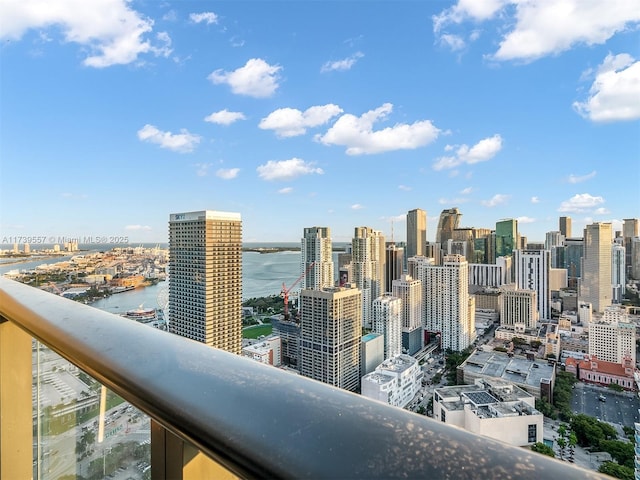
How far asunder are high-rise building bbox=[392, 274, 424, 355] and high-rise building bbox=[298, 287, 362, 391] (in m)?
2.54

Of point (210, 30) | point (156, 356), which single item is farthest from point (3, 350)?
point (210, 30)

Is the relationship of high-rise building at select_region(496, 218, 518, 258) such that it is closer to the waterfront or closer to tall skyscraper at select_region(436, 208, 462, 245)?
tall skyscraper at select_region(436, 208, 462, 245)

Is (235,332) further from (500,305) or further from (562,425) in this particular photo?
(500,305)

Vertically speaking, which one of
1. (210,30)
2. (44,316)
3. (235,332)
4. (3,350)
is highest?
(210,30)

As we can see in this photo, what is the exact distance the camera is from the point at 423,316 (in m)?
12.8

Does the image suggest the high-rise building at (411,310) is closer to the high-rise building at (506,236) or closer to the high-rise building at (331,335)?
the high-rise building at (331,335)

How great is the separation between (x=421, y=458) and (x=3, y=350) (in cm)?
76

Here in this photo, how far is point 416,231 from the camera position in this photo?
44.6 ft

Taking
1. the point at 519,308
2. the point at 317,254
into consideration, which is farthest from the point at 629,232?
the point at 317,254

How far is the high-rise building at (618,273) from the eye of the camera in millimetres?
6907

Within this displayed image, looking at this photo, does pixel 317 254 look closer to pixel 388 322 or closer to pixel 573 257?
pixel 388 322

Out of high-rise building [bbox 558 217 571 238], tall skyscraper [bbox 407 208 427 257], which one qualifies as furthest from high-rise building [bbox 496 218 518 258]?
tall skyscraper [bbox 407 208 427 257]

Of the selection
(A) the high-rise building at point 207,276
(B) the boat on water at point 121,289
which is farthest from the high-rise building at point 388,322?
(B) the boat on water at point 121,289

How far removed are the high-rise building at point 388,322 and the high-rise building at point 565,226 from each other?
16.2 feet
